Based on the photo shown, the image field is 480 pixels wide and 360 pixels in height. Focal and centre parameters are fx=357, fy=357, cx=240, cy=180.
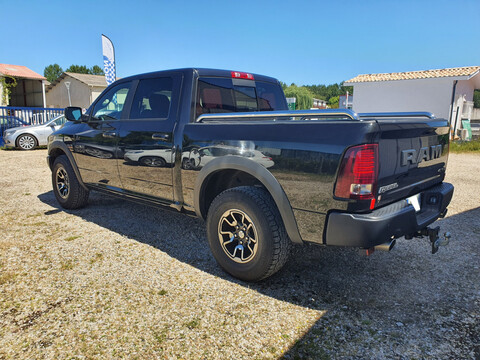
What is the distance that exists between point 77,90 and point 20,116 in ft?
81.7

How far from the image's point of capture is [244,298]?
288 cm

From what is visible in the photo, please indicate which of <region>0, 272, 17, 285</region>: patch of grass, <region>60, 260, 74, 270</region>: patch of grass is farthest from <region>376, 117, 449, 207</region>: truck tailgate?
<region>0, 272, 17, 285</region>: patch of grass

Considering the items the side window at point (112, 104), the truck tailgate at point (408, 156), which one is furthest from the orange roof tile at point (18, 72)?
the truck tailgate at point (408, 156)

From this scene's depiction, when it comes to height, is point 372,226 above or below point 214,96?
below

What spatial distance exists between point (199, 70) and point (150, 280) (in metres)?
2.08

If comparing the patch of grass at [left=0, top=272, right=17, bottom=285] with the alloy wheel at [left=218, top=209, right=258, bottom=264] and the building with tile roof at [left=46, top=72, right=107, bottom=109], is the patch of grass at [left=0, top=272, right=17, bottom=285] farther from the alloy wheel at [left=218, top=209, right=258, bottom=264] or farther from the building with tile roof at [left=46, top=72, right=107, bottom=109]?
the building with tile roof at [left=46, top=72, right=107, bottom=109]

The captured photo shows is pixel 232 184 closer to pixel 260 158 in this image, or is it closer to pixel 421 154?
pixel 260 158

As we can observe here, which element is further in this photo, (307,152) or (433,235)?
(433,235)

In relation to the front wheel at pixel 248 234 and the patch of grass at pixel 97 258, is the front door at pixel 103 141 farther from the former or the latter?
the front wheel at pixel 248 234

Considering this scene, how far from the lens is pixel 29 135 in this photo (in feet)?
45.2

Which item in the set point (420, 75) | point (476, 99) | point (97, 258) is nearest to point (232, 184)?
point (97, 258)

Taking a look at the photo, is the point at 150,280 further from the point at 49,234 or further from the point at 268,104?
the point at 268,104

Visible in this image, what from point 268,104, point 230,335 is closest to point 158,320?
point 230,335

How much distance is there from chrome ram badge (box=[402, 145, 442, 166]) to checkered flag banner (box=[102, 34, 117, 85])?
1305 centimetres
